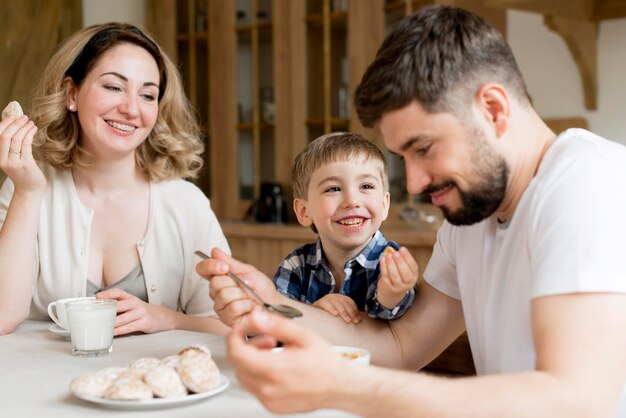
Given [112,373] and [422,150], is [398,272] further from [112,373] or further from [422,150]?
[112,373]

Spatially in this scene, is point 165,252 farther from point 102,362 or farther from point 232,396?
point 232,396

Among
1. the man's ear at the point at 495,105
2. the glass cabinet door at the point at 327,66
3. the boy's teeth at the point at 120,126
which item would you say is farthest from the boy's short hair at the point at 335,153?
the glass cabinet door at the point at 327,66

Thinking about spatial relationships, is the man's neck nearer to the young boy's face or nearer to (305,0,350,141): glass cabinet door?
the young boy's face

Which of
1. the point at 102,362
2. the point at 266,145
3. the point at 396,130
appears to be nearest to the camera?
the point at 396,130

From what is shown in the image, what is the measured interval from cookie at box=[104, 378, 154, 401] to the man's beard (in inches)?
18.7

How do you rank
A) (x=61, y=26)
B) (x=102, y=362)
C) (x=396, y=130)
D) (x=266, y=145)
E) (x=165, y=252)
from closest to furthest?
(x=396, y=130), (x=102, y=362), (x=165, y=252), (x=266, y=145), (x=61, y=26)

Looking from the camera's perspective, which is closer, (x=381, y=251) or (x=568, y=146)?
(x=568, y=146)

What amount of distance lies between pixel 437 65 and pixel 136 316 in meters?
0.87

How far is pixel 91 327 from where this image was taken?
134cm

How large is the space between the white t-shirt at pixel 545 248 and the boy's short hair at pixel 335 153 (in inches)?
14.2

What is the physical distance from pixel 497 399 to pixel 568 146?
0.39 meters

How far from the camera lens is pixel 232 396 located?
111 cm

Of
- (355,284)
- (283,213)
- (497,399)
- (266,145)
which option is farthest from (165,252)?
(266,145)

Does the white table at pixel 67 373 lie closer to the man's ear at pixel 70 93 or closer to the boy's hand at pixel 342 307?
the boy's hand at pixel 342 307
